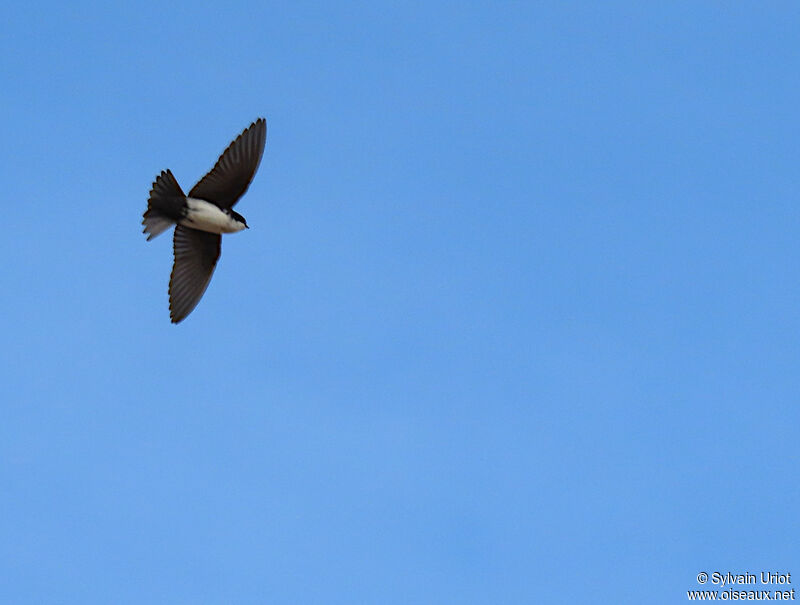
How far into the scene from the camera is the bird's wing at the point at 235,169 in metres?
14.2

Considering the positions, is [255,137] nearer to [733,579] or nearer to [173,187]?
[173,187]

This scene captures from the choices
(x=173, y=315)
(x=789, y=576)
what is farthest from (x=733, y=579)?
(x=173, y=315)

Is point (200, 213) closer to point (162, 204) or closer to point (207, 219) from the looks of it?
point (207, 219)

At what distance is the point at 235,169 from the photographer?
47.3 ft

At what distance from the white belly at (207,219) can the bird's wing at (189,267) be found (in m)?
0.46

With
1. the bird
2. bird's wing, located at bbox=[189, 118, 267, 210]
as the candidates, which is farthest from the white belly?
bird's wing, located at bbox=[189, 118, 267, 210]

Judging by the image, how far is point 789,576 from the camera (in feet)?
46.9

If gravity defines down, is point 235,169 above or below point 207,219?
above

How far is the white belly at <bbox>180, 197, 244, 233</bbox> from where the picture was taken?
1440cm

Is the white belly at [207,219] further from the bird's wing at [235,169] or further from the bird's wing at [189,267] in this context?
the bird's wing at [189,267]

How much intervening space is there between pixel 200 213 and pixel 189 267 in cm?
127

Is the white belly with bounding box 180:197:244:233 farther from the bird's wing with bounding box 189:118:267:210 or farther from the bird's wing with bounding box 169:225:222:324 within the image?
the bird's wing with bounding box 169:225:222:324

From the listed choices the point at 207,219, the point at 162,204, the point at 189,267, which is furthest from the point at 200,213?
the point at 189,267

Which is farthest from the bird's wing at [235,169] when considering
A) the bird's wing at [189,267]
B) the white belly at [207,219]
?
the bird's wing at [189,267]
